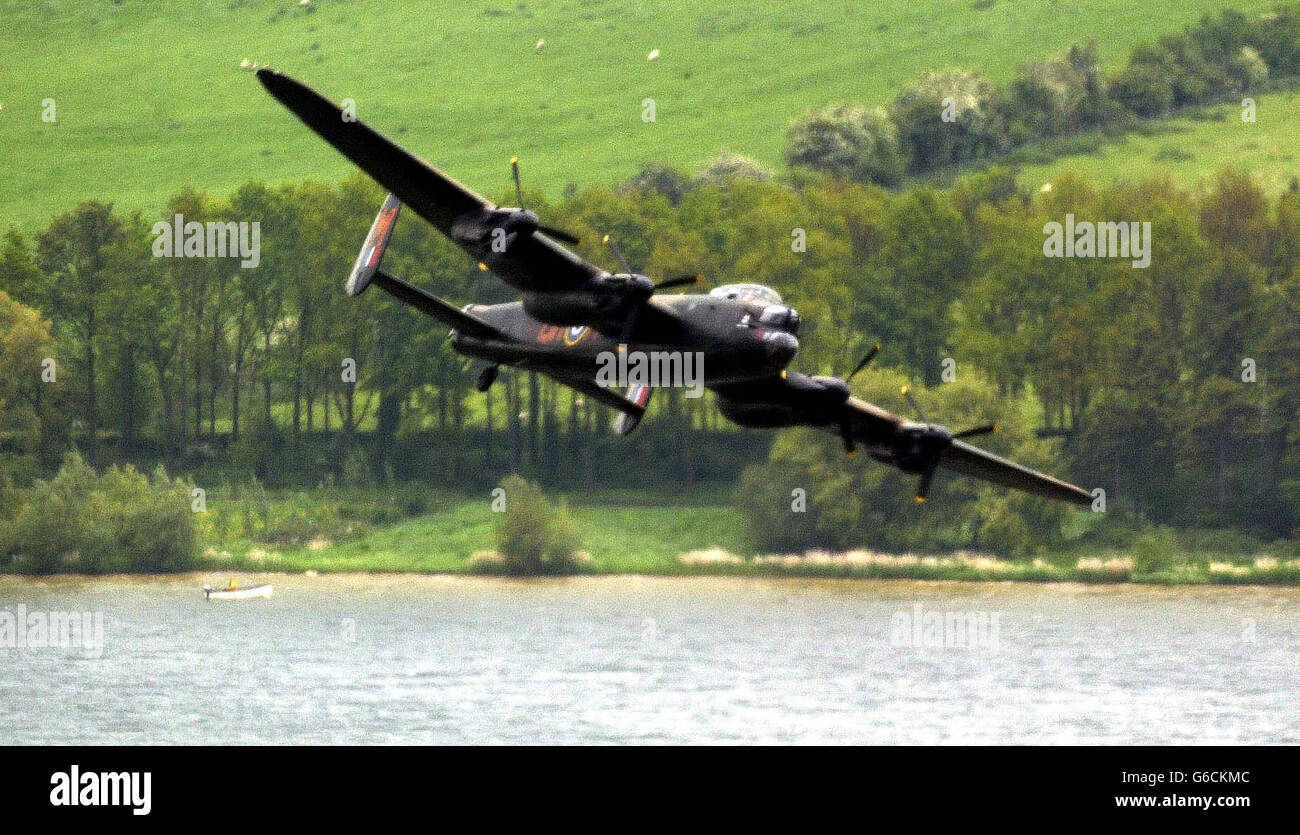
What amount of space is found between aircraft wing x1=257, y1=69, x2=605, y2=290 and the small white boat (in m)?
72.5

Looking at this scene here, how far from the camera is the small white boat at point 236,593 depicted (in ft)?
394

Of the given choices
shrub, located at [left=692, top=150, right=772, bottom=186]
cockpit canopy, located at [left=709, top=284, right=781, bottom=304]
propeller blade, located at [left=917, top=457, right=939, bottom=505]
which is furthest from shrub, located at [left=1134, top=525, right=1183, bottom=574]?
cockpit canopy, located at [left=709, top=284, right=781, bottom=304]

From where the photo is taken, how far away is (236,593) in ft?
397

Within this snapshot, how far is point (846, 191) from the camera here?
170 meters

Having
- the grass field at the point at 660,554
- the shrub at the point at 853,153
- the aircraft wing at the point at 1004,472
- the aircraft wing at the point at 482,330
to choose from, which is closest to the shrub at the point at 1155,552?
the grass field at the point at 660,554

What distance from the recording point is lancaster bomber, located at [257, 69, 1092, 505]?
49.2 meters

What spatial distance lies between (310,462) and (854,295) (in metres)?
43.5

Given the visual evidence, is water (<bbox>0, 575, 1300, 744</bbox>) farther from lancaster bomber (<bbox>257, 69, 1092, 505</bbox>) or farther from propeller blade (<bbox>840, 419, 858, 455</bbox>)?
lancaster bomber (<bbox>257, 69, 1092, 505</bbox>)

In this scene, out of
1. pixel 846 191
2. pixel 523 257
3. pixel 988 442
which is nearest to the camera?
pixel 523 257

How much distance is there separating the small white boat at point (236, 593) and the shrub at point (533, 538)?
58.3 feet

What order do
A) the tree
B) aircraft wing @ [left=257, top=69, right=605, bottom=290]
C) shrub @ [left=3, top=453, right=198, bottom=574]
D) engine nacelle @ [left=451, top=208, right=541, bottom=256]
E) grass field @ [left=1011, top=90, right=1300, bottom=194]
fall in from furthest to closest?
grass field @ [left=1011, top=90, right=1300, bottom=194], the tree, shrub @ [left=3, top=453, right=198, bottom=574], engine nacelle @ [left=451, top=208, right=541, bottom=256], aircraft wing @ [left=257, top=69, right=605, bottom=290]

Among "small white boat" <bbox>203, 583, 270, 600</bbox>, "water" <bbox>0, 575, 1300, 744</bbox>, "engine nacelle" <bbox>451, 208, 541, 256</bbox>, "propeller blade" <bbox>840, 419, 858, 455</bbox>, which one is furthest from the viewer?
"small white boat" <bbox>203, 583, 270, 600</bbox>
